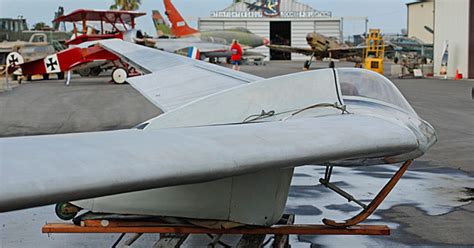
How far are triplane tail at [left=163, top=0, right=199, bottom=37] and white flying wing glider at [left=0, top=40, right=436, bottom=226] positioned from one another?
4558cm

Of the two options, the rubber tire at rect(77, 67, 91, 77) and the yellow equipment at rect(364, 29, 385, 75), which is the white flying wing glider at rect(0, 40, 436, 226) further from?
the yellow equipment at rect(364, 29, 385, 75)

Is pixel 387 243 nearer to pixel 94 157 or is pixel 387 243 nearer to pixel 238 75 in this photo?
pixel 94 157

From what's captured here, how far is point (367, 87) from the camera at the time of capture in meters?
5.64

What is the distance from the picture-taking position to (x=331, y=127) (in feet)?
12.9

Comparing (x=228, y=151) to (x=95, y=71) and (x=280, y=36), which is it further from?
(x=280, y=36)

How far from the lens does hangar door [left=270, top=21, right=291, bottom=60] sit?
7581cm

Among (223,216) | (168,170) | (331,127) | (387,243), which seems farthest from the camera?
(387,243)

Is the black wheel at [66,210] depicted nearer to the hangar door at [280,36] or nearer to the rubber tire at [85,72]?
the rubber tire at [85,72]

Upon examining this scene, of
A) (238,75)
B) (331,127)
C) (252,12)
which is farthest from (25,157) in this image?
(252,12)

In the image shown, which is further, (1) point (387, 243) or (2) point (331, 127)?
(1) point (387, 243)

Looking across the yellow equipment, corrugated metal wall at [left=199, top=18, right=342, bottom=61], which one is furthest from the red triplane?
corrugated metal wall at [left=199, top=18, right=342, bottom=61]

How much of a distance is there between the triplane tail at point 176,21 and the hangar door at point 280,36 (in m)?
25.3

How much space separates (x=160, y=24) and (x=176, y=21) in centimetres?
1028

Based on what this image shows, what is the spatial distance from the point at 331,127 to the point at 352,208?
129 inches
